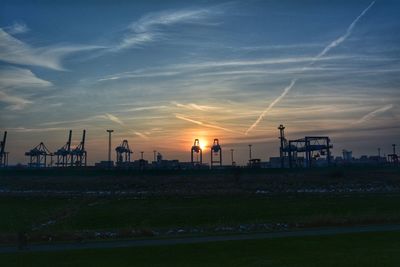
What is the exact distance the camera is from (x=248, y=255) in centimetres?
1209

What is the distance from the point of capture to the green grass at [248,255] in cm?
1119

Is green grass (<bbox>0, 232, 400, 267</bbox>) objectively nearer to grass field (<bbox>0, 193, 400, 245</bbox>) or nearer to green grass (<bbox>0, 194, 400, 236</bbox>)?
grass field (<bbox>0, 193, 400, 245</bbox>)

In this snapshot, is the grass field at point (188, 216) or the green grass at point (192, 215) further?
the green grass at point (192, 215)

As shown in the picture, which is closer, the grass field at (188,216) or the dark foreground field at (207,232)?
the dark foreground field at (207,232)

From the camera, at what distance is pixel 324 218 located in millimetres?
19109

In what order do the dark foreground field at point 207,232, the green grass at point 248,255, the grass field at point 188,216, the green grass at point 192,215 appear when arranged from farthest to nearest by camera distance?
the green grass at point 192,215, the grass field at point 188,216, the dark foreground field at point 207,232, the green grass at point 248,255

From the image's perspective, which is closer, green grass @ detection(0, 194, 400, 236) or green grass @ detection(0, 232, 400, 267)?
green grass @ detection(0, 232, 400, 267)

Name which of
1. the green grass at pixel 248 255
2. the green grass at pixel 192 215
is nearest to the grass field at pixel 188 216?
the green grass at pixel 192 215

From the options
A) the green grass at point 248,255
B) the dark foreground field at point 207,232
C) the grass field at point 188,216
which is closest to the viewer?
the green grass at point 248,255

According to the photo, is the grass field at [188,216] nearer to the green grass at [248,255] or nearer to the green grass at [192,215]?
the green grass at [192,215]

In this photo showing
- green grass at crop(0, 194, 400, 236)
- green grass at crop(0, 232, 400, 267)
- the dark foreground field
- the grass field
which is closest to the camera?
green grass at crop(0, 232, 400, 267)

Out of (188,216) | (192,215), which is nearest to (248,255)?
(188,216)

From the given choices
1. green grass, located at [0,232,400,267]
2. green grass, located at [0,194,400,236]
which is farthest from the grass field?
green grass, located at [0,232,400,267]

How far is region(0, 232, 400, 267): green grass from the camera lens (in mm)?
11188
